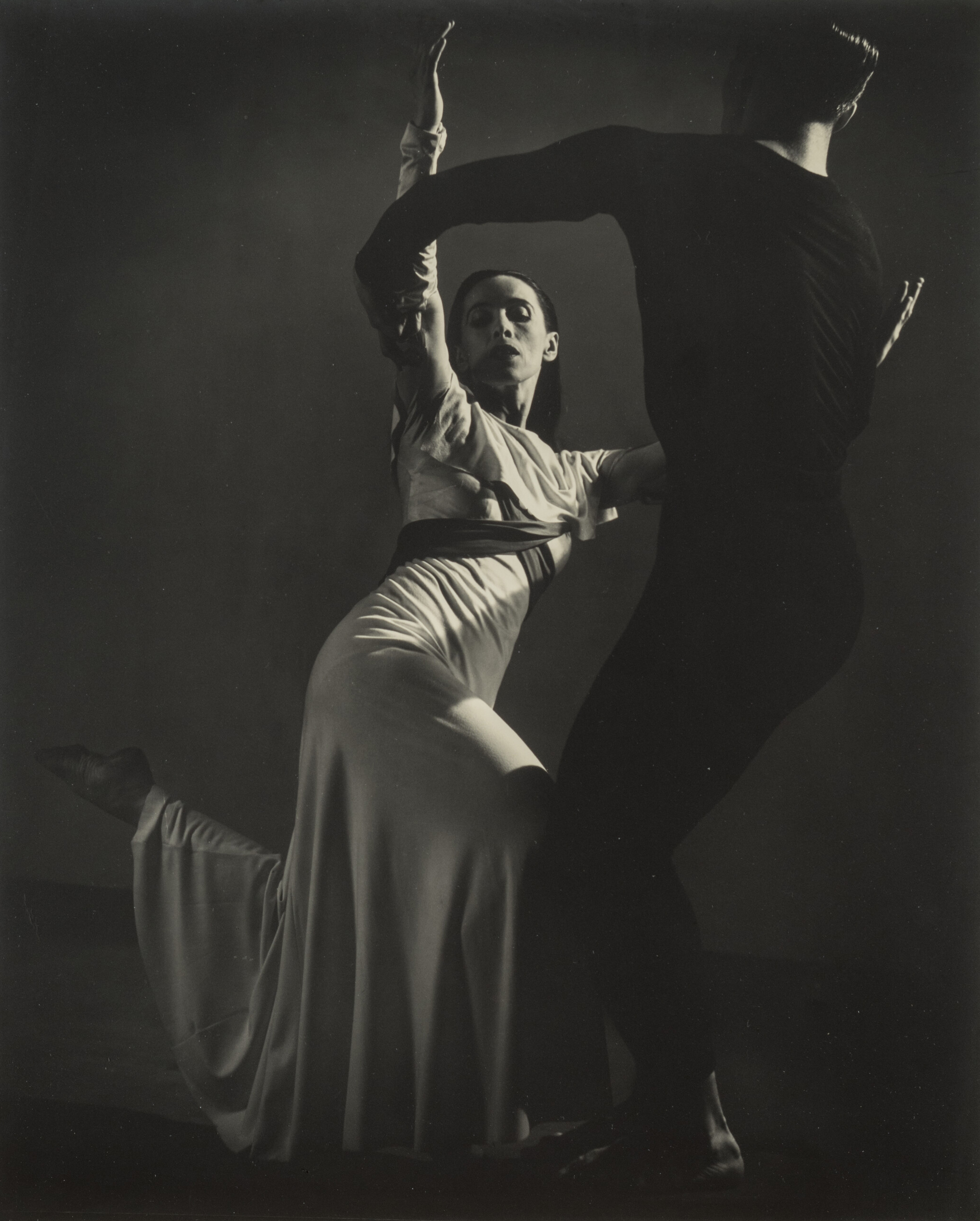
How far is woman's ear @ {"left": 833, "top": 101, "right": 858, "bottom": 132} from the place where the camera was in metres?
3.62

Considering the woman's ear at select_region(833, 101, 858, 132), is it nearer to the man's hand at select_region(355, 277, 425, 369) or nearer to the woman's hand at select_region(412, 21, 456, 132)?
the woman's hand at select_region(412, 21, 456, 132)

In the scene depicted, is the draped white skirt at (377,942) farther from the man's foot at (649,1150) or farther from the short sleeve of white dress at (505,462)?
the short sleeve of white dress at (505,462)

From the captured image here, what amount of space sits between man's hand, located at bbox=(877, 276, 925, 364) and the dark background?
0.03m

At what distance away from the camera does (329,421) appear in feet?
11.9

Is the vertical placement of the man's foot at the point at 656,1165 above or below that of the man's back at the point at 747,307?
below

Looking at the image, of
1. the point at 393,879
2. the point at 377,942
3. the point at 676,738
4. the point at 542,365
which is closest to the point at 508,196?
the point at 542,365

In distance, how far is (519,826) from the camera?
330cm

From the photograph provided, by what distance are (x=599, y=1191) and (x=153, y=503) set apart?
2.63 m

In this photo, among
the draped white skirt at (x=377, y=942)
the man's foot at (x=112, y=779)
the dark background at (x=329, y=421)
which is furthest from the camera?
the man's foot at (x=112, y=779)

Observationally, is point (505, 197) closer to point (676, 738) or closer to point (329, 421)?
point (329, 421)

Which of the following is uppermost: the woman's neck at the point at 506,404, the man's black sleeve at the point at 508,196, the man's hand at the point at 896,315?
the man's black sleeve at the point at 508,196

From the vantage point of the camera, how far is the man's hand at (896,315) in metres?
3.58

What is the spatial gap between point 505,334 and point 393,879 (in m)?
1.81

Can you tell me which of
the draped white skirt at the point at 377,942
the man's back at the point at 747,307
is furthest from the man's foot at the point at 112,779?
the man's back at the point at 747,307
